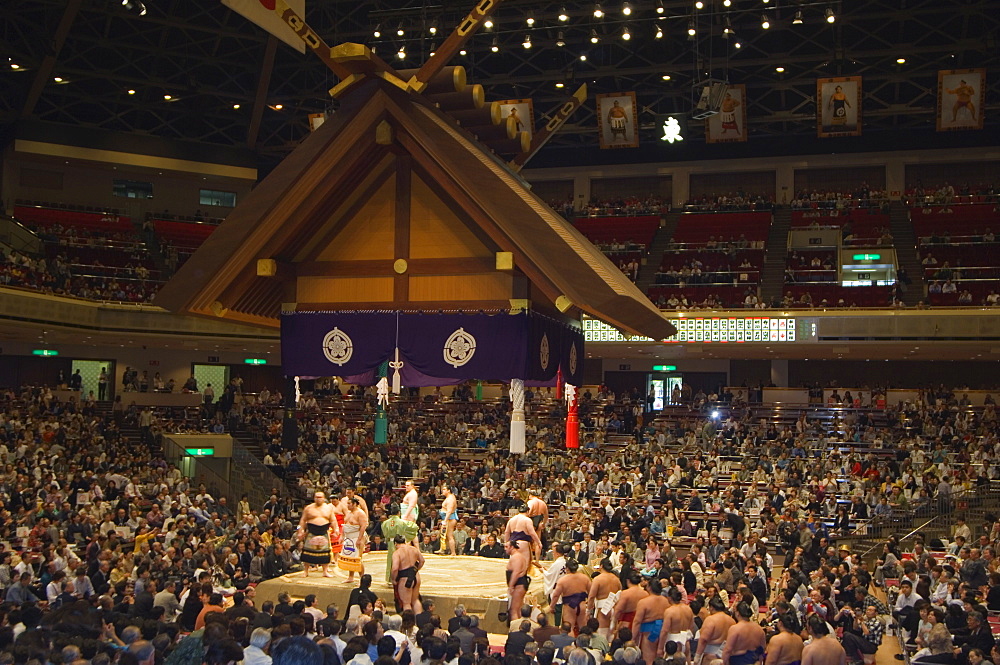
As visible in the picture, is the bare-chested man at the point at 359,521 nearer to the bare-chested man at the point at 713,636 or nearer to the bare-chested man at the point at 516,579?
the bare-chested man at the point at 516,579

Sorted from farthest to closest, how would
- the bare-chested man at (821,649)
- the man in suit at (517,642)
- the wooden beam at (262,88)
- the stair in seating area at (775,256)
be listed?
the stair in seating area at (775,256) → the wooden beam at (262,88) → the man in suit at (517,642) → the bare-chested man at (821,649)

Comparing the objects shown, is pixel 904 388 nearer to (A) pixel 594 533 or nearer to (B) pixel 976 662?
(A) pixel 594 533

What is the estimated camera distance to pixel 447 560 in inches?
454

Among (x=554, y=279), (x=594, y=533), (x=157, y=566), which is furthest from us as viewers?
(x=594, y=533)

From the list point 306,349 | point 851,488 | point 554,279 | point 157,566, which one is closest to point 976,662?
point 554,279

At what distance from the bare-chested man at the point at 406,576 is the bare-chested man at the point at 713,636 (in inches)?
103

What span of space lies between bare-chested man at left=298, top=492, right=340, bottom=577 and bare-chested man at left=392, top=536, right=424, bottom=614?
1.41 meters

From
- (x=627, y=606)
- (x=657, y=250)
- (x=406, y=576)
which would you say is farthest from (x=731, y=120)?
(x=627, y=606)

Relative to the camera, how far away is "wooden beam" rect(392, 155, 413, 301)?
8398 mm

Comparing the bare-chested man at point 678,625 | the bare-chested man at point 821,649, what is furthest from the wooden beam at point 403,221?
the bare-chested man at point 821,649

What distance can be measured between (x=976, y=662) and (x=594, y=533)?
7.73 m

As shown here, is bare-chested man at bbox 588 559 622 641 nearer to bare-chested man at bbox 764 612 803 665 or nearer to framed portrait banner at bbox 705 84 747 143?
bare-chested man at bbox 764 612 803 665

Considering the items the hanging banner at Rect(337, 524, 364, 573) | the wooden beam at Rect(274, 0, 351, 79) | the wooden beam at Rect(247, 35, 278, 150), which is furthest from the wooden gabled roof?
the wooden beam at Rect(247, 35, 278, 150)

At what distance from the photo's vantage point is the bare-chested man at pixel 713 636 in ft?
23.1
